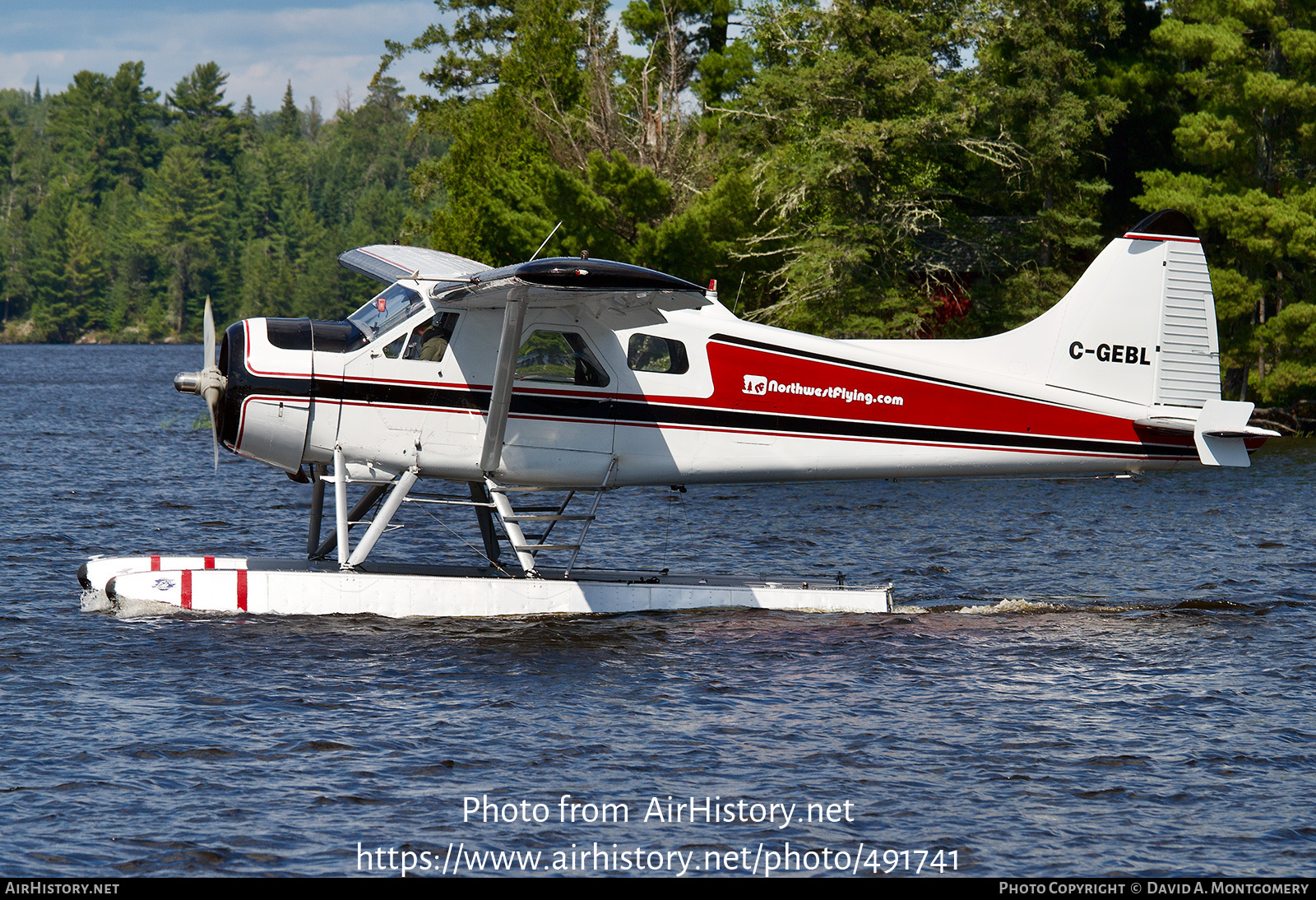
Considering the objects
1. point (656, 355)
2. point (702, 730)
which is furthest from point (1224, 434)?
point (702, 730)

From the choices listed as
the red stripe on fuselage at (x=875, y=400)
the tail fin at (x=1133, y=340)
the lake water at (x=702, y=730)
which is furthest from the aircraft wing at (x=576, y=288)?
the lake water at (x=702, y=730)

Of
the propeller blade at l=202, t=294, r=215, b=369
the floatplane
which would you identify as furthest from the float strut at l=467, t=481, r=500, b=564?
the propeller blade at l=202, t=294, r=215, b=369

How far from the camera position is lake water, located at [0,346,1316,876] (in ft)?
23.9

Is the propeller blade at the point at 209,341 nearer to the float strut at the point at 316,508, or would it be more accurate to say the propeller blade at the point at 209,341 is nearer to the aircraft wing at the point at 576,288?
the float strut at the point at 316,508

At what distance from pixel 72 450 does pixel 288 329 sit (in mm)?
22798

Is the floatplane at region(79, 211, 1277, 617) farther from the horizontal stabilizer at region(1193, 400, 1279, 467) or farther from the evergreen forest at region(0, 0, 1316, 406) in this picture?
the evergreen forest at region(0, 0, 1316, 406)

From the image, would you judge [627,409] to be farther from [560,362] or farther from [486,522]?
[486,522]

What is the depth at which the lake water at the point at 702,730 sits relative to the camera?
23.9ft

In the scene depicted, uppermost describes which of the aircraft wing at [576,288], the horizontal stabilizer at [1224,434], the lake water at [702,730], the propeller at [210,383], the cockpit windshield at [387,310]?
the aircraft wing at [576,288]

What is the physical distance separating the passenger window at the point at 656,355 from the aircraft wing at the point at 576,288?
0.41 m

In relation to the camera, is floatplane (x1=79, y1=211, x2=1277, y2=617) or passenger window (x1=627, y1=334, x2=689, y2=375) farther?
passenger window (x1=627, y1=334, x2=689, y2=375)

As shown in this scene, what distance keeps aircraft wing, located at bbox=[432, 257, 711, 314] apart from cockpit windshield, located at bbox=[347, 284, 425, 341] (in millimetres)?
332

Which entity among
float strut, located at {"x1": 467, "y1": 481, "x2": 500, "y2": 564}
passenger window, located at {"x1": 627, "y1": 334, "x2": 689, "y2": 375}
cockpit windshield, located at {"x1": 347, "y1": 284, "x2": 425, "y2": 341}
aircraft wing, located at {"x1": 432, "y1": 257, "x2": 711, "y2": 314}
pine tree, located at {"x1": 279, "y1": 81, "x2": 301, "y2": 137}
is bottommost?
float strut, located at {"x1": 467, "y1": 481, "x2": 500, "y2": 564}

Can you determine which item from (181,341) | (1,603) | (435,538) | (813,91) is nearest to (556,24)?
(813,91)
